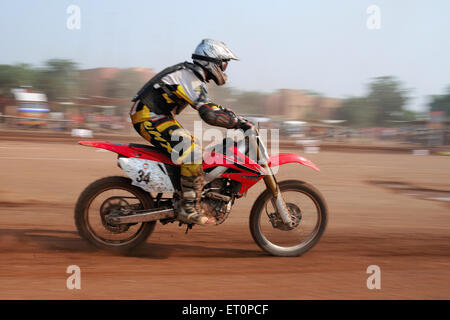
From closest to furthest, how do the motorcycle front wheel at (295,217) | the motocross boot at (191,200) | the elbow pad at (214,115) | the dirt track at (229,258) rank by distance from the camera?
the dirt track at (229,258), the elbow pad at (214,115), the motocross boot at (191,200), the motorcycle front wheel at (295,217)

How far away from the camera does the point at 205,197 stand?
465 cm

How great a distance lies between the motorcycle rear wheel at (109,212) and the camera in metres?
4.52

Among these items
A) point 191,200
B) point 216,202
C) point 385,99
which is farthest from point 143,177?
point 385,99

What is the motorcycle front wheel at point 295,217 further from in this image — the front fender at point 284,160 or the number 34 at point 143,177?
the number 34 at point 143,177

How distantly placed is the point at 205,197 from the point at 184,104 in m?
1.04

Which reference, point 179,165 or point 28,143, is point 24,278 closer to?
point 179,165

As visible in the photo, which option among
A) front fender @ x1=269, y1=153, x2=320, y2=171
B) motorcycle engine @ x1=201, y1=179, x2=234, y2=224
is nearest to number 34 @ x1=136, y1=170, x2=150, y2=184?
motorcycle engine @ x1=201, y1=179, x2=234, y2=224

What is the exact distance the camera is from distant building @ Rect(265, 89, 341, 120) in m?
39.6

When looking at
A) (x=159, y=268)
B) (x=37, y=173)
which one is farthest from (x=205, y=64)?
(x=37, y=173)

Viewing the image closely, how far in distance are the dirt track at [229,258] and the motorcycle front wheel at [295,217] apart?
0.50 ft

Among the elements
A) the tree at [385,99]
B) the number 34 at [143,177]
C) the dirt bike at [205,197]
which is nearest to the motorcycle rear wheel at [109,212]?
the dirt bike at [205,197]

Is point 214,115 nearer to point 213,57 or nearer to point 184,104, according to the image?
point 184,104

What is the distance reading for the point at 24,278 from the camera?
3871 mm

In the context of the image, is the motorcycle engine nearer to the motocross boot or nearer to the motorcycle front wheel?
Answer: the motocross boot
